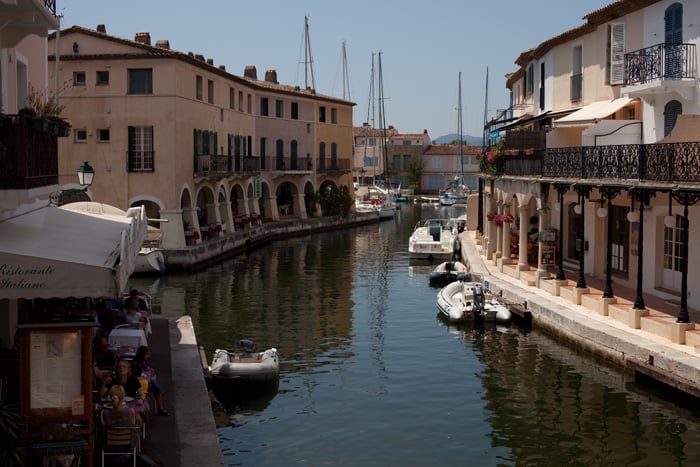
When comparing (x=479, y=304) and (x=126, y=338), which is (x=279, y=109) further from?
(x=126, y=338)

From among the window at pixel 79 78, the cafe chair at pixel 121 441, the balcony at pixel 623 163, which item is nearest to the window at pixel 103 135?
the window at pixel 79 78

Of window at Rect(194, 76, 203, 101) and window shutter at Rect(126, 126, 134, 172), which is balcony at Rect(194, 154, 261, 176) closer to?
window at Rect(194, 76, 203, 101)

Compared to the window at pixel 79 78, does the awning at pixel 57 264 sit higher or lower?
lower

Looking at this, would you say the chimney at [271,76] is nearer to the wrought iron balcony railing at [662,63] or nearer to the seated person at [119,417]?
the wrought iron balcony railing at [662,63]

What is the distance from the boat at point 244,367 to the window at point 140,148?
2405 cm

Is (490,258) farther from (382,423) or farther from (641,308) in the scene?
(382,423)

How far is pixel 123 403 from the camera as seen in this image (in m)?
12.4

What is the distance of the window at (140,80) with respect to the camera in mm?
42312

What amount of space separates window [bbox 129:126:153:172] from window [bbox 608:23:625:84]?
22.3 meters

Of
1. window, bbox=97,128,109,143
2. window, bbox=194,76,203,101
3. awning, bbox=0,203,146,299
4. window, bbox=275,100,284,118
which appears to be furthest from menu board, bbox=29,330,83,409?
window, bbox=275,100,284,118

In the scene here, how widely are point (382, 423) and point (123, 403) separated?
20.1ft

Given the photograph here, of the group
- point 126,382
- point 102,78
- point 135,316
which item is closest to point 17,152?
point 126,382

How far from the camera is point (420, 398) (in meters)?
18.8

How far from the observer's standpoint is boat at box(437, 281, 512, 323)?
2638cm
